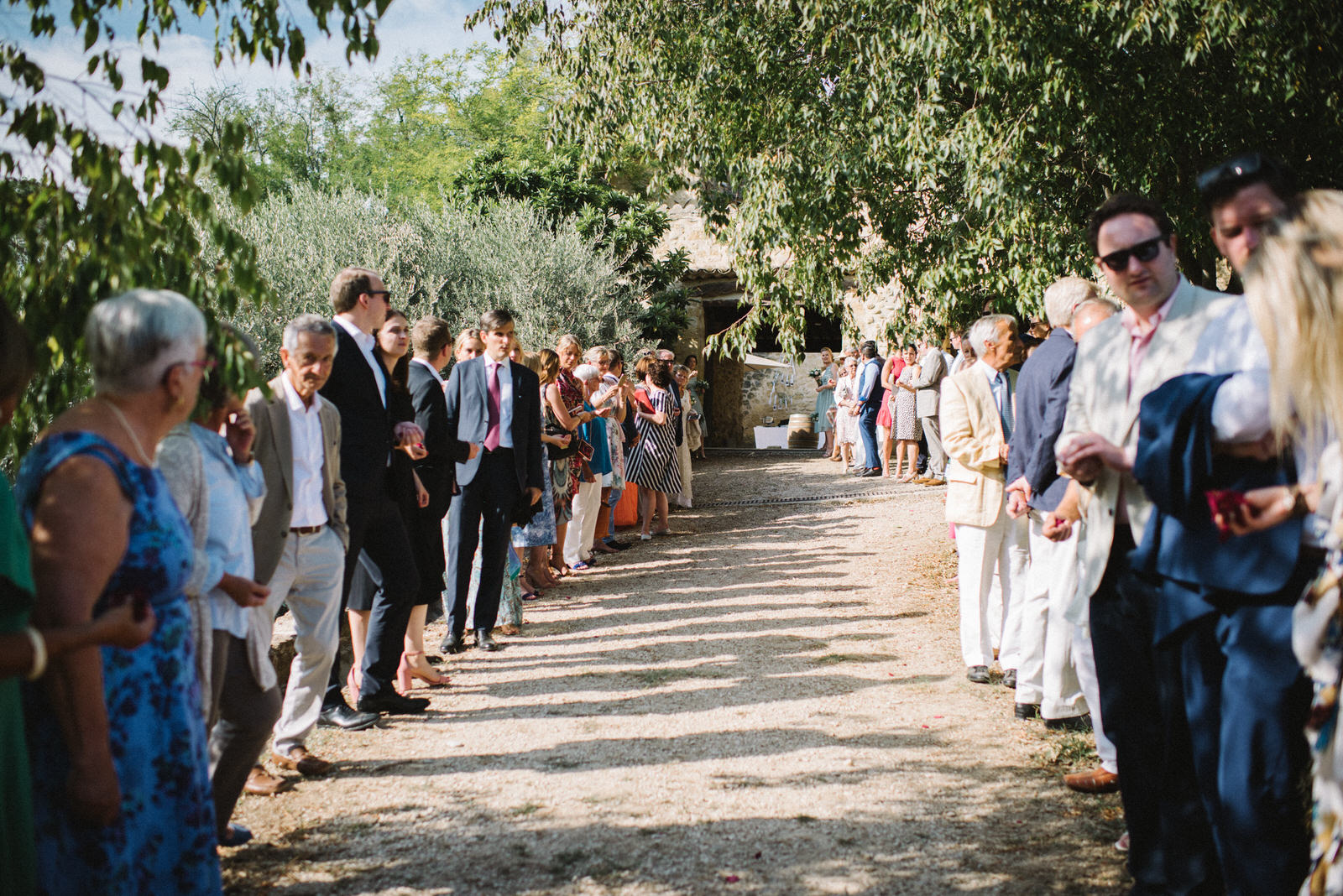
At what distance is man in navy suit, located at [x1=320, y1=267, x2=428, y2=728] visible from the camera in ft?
16.0

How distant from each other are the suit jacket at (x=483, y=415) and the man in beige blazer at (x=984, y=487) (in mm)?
2652

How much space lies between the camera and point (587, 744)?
15.6ft

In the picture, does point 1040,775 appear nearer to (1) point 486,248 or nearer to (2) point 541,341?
(2) point 541,341

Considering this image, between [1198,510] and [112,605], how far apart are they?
2.50 meters

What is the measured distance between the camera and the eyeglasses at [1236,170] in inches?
98.1

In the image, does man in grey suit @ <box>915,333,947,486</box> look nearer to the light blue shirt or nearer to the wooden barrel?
the wooden barrel

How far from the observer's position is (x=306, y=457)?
4.30 meters

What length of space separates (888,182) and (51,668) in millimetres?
6935

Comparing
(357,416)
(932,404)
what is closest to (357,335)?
(357,416)

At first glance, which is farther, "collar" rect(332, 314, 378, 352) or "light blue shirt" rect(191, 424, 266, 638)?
"collar" rect(332, 314, 378, 352)

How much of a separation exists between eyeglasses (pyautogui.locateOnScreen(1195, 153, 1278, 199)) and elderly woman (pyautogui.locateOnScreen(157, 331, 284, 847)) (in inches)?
103

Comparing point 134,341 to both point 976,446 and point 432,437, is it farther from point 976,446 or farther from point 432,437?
point 976,446

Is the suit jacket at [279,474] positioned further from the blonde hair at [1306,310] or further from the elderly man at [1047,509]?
the blonde hair at [1306,310]

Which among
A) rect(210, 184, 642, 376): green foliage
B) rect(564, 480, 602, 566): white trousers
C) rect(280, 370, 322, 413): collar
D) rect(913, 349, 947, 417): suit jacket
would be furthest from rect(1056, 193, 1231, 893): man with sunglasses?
rect(913, 349, 947, 417): suit jacket
